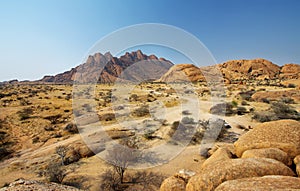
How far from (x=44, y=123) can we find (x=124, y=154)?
12577mm

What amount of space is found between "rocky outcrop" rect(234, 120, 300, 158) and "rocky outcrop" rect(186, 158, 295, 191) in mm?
1876

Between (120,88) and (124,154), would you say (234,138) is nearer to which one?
(124,154)

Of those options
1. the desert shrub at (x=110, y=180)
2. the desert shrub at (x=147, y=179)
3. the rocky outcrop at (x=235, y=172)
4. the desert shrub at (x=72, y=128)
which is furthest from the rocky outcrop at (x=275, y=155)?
the desert shrub at (x=72, y=128)

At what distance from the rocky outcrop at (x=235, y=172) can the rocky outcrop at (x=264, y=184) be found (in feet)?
1.73

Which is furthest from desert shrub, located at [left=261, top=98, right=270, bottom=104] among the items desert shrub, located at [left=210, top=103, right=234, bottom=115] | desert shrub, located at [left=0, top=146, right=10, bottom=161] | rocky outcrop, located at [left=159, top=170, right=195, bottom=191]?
desert shrub, located at [left=0, top=146, right=10, bottom=161]

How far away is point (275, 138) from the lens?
638 centimetres

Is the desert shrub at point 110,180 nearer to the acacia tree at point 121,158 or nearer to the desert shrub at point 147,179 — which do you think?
the acacia tree at point 121,158

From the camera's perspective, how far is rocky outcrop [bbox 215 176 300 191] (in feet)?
10.5

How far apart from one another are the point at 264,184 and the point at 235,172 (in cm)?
86

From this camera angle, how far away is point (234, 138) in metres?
12.3

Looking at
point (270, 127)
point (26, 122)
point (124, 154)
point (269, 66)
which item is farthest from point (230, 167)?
point (269, 66)

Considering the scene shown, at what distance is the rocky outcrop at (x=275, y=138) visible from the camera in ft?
19.3

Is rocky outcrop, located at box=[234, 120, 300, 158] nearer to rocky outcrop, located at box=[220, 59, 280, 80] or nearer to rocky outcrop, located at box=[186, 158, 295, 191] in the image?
rocky outcrop, located at box=[186, 158, 295, 191]

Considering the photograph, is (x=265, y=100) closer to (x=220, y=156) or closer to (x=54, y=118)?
(x=220, y=156)
